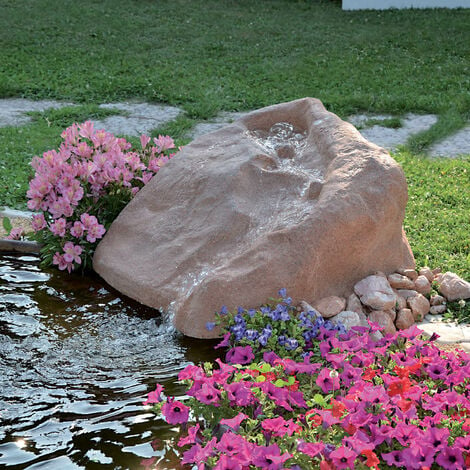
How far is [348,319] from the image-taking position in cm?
435

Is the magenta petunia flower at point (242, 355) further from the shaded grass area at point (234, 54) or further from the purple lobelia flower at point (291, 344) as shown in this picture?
the shaded grass area at point (234, 54)

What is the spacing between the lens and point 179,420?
3.22 meters

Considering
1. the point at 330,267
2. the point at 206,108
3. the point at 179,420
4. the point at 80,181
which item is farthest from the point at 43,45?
the point at 179,420

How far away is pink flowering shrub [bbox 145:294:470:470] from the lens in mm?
2879

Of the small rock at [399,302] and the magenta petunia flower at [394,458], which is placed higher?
the magenta petunia flower at [394,458]

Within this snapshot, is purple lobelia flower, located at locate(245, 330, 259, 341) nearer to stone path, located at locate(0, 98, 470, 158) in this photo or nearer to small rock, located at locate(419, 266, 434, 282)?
small rock, located at locate(419, 266, 434, 282)

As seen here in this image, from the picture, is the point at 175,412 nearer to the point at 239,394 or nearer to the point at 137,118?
the point at 239,394

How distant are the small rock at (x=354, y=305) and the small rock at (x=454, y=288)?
0.69m

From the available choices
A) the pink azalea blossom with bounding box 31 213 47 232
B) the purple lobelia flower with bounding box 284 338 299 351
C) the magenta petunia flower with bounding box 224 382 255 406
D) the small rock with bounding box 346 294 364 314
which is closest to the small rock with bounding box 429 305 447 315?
the small rock with bounding box 346 294 364 314

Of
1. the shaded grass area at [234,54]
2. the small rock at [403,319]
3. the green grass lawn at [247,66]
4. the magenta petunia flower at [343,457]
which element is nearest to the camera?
the magenta petunia flower at [343,457]

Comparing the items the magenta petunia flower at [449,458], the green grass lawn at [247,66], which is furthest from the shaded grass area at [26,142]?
the magenta petunia flower at [449,458]

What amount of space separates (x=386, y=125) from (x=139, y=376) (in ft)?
20.1

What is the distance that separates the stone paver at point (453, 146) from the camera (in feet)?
27.6

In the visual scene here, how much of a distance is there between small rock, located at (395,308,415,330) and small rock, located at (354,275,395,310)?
Result: 12 cm
